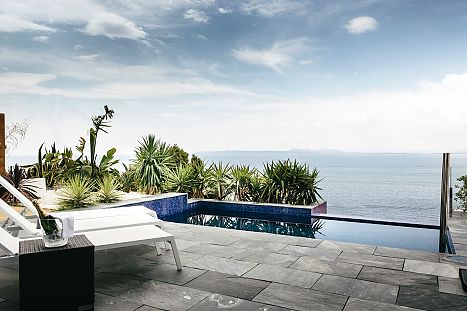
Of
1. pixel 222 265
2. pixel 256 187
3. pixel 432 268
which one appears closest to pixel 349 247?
pixel 432 268

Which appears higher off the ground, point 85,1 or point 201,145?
point 85,1

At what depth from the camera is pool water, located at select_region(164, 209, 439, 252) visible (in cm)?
578

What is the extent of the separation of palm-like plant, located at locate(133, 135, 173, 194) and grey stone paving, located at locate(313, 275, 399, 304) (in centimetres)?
633

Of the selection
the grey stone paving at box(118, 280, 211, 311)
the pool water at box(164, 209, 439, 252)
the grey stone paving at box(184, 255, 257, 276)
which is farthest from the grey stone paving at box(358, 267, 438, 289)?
the pool water at box(164, 209, 439, 252)

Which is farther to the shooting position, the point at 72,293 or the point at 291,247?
the point at 291,247

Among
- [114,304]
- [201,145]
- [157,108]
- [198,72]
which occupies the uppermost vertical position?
[198,72]

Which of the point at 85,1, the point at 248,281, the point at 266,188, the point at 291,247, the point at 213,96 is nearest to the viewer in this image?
the point at 248,281

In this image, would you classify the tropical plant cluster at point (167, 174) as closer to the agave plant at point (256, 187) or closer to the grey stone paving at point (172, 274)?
the agave plant at point (256, 187)

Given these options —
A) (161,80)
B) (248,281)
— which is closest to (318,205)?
(248,281)

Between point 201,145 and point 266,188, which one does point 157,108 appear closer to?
point 201,145

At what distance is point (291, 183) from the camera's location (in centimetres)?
830

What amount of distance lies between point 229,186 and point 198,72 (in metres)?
10.7

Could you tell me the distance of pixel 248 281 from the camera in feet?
11.2

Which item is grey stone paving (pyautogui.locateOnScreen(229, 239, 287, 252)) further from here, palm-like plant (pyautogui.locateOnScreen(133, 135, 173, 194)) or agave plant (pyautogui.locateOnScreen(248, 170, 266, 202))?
palm-like plant (pyautogui.locateOnScreen(133, 135, 173, 194))
